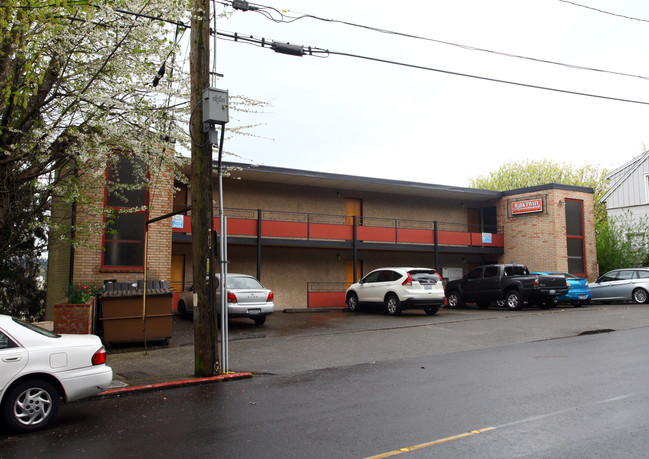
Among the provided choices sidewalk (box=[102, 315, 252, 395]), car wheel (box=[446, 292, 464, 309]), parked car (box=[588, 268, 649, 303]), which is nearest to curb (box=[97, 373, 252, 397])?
sidewalk (box=[102, 315, 252, 395])

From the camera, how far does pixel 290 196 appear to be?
2494cm

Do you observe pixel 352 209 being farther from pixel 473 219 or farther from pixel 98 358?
pixel 98 358

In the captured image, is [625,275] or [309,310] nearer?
[309,310]

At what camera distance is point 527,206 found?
2766 cm

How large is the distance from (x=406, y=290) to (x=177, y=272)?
30.5ft

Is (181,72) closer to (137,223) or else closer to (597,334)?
(137,223)

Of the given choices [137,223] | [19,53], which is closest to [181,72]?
[19,53]

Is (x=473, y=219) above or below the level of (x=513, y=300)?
above

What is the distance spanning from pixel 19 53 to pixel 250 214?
15102 mm

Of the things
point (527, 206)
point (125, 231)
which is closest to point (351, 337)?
point (125, 231)

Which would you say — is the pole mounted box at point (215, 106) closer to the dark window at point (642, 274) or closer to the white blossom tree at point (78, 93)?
the white blossom tree at point (78, 93)

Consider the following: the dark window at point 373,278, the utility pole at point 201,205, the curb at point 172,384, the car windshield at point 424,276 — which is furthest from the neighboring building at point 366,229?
the curb at point 172,384

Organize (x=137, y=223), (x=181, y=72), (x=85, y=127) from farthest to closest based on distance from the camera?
(x=137, y=223) → (x=181, y=72) → (x=85, y=127)

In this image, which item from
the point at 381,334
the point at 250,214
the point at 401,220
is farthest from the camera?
the point at 401,220
